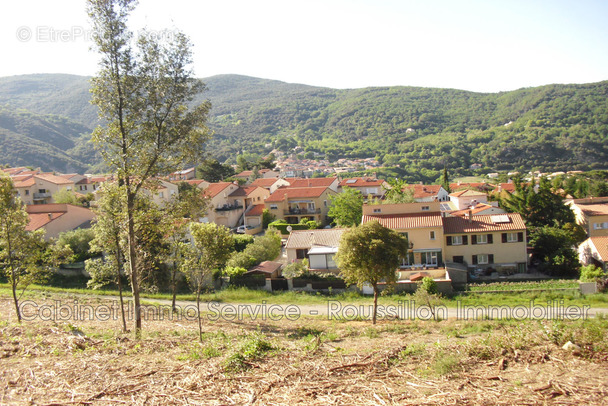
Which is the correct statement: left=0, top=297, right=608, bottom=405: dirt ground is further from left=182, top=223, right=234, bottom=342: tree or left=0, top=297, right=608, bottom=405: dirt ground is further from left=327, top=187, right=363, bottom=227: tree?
left=327, top=187, right=363, bottom=227: tree

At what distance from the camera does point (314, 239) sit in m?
35.3

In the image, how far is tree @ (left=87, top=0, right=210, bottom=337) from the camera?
538 inches

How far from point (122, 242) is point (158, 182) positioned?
9.99 feet

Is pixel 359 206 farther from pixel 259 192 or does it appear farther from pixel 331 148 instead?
pixel 331 148

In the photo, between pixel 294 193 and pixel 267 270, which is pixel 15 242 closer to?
pixel 267 270

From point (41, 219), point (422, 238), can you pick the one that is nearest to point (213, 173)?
point (41, 219)

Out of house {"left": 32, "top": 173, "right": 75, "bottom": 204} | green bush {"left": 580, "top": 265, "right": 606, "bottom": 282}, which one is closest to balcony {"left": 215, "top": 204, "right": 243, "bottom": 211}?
house {"left": 32, "top": 173, "right": 75, "bottom": 204}

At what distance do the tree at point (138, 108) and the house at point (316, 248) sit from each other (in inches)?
734

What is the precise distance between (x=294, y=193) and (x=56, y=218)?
27416mm

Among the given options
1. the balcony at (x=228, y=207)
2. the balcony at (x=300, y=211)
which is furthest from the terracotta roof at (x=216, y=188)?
the balcony at (x=300, y=211)

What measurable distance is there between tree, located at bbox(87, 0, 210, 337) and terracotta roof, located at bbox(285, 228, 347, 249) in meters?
20.6

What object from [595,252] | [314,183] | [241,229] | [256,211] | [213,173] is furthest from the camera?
[213,173]

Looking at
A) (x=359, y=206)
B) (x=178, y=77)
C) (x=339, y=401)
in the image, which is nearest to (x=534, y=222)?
(x=359, y=206)

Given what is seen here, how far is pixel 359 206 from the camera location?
45.5 m
